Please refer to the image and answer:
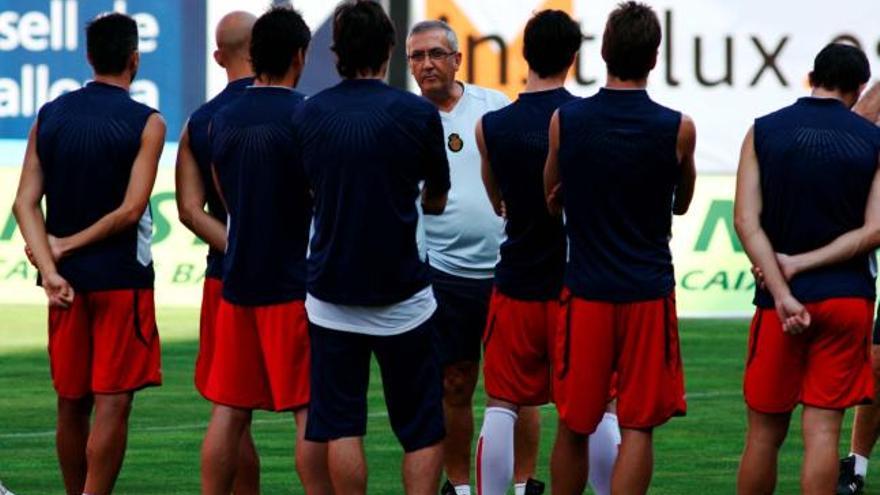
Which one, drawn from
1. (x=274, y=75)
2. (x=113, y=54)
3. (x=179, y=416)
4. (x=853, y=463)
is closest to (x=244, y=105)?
(x=274, y=75)

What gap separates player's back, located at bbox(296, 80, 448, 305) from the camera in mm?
7348

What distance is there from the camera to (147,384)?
27.2 ft

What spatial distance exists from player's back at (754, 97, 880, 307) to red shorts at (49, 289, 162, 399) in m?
2.26

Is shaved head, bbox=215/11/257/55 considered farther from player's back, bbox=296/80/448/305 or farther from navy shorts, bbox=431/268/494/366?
navy shorts, bbox=431/268/494/366

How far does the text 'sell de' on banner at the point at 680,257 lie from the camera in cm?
1703

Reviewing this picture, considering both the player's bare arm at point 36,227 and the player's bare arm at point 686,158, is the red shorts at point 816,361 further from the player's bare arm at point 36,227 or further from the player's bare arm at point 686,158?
the player's bare arm at point 36,227

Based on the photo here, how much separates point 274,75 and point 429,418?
4.22 ft

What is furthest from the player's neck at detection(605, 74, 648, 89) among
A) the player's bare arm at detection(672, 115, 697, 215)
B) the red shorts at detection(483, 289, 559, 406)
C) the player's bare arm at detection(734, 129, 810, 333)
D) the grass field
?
the grass field

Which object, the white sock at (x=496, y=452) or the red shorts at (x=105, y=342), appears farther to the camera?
the white sock at (x=496, y=452)

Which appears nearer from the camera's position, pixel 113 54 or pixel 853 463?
pixel 113 54

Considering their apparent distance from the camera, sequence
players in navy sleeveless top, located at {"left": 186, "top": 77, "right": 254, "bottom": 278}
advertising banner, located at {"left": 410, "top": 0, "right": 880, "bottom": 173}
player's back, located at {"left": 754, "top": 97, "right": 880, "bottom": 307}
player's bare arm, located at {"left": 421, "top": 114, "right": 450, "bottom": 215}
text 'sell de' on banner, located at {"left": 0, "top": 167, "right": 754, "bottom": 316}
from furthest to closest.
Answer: advertising banner, located at {"left": 410, "top": 0, "right": 880, "bottom": 173}, text 'sell de' on banner, located at {"left": 0, "top": 167, "right": 754, "bottom": 316}, players in navy sleeveless top, located at {"left": 186, "top": 77, "right": 254, "bottom": 278}, player's back, located at {"left": 754, "top": 97, "right": 880, "bottom": 307}, player's bare arm, located at {"left": 421, "top": 114, "right": 450, "bottom": 215}

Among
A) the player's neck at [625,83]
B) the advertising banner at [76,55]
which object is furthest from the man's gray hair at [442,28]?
the advertising banner at [76,55]

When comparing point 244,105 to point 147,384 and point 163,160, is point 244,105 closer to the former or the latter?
point 147,384

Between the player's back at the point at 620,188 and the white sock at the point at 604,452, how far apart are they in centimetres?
69
